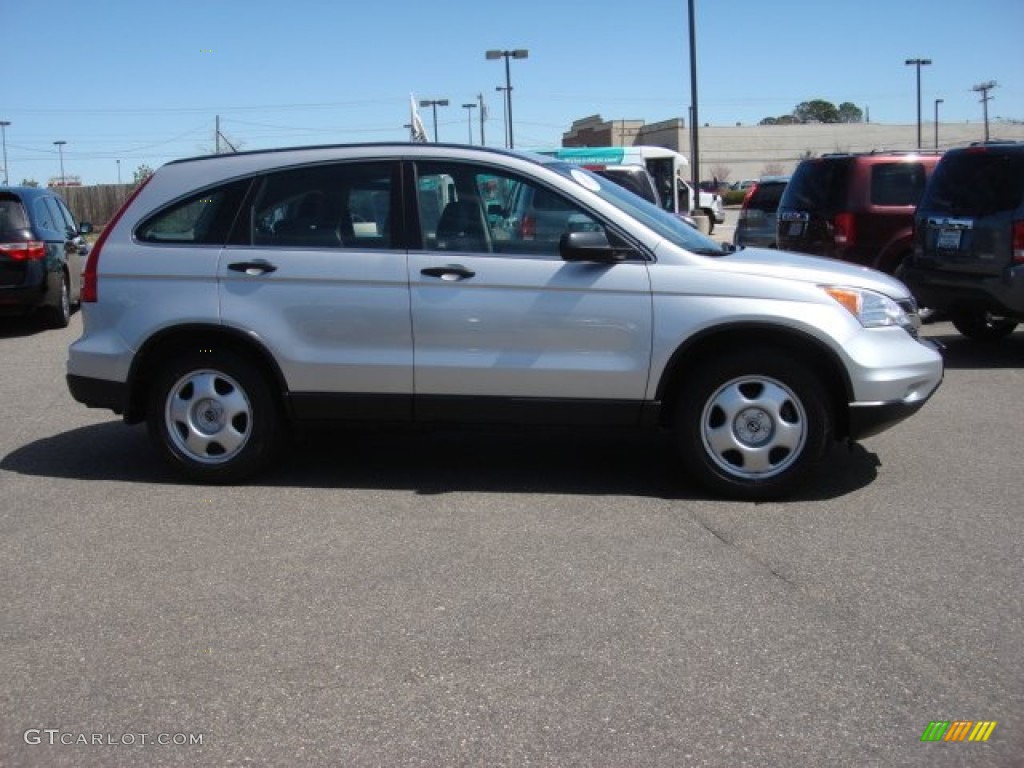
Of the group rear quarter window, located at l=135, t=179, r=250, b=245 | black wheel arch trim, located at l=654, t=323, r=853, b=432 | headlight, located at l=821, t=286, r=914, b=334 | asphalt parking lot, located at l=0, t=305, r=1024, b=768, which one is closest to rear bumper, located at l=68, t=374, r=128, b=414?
asphalt parking lot, located at l=0, t=305, r=1024, b=768

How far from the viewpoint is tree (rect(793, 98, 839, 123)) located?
436 ft

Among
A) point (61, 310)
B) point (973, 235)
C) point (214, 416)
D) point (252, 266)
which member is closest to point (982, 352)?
point (973, 235)

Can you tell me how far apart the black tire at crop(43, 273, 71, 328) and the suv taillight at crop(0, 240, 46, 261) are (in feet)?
2.56

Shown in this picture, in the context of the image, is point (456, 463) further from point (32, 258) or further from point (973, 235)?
point (32, 258)

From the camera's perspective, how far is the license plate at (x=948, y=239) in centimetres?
930

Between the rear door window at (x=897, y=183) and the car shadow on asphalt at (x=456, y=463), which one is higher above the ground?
the rear door window at (x=897, y=183)

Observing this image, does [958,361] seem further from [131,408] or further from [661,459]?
[131,408]

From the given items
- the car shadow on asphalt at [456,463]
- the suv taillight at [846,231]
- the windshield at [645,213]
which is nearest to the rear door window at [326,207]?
the windshield at [645,213]

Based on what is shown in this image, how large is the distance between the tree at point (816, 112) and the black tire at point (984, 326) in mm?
A: 128204

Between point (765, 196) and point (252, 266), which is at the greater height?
point (765, 196)

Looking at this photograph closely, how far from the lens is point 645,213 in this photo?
5930 millimetres

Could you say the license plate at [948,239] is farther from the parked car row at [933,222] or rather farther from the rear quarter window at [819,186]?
the rear quarter window at [819,186]

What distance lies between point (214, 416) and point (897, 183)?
8422mm

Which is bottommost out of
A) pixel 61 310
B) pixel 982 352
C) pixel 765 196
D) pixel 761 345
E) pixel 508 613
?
pixel 508 613
